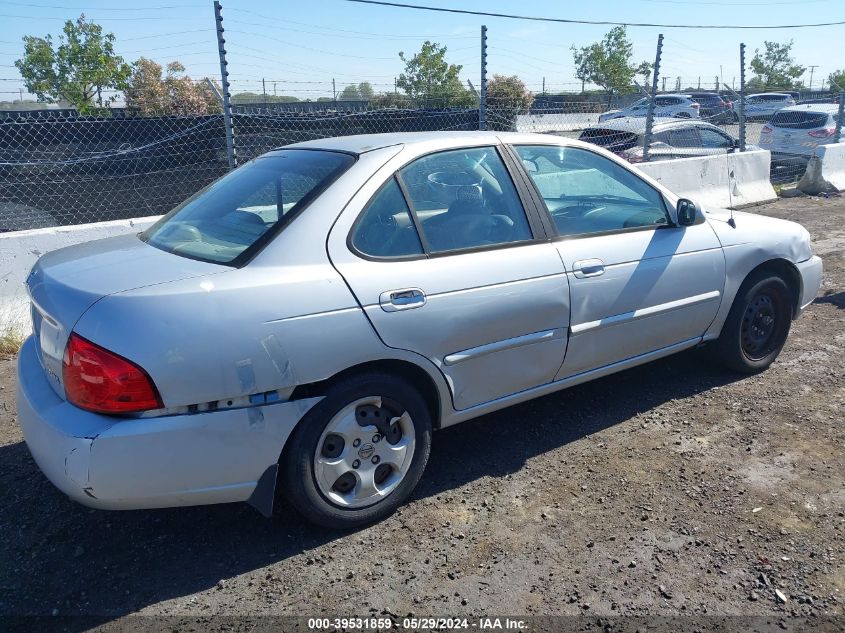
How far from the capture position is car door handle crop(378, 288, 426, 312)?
3004 mm

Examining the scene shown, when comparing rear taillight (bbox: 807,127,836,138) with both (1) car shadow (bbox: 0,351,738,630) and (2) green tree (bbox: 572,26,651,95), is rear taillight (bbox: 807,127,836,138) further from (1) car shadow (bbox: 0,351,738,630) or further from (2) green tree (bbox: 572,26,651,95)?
(2) green tree (bbox: 572,26,651,95)

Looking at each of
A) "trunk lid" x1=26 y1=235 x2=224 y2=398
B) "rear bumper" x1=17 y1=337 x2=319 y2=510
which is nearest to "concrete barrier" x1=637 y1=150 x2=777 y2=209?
"trunk lid" x1=26 y1=235 x2=224 y2=398

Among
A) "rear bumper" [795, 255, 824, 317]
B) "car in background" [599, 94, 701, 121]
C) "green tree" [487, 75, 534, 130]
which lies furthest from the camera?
"car in background" [599, 94, 701, 121]

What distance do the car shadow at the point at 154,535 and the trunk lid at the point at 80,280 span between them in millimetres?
756

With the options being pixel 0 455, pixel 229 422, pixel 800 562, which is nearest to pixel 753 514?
pixel 800 562

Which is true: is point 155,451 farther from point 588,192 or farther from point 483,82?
point 483,82

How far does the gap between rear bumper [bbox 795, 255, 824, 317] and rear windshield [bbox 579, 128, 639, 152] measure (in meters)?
6.72

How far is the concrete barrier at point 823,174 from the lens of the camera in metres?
12.7

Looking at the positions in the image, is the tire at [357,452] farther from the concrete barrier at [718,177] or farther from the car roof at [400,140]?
the concrete barrier at [718,177]

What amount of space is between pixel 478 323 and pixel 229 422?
1.21 metres

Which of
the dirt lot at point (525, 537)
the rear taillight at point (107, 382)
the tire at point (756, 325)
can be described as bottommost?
the dirt lot at point (525, 537)

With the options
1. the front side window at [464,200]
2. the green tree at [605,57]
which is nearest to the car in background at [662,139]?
the front side window at [464,200]

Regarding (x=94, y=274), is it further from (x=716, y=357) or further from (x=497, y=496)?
(x=716, y=357)

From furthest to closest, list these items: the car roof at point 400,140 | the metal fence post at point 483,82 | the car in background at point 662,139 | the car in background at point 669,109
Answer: the car in background at point 669,109 → the car in background at point 662,139 → the metal fence post at point 483,82 → the car roof at point 400,140
